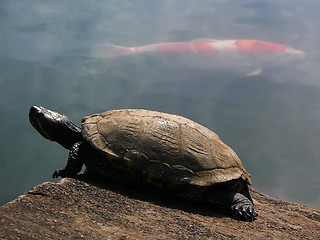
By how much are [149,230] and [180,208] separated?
855mm

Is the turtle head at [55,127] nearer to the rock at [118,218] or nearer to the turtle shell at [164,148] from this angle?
the turtle shell at [164,148]

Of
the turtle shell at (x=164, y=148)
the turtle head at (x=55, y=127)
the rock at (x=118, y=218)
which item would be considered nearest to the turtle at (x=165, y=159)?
the turtle shell at (x=164, y=148)

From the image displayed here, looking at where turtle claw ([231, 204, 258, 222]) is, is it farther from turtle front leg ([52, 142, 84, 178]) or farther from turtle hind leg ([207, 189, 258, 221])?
turtle front leg ([52, 142, 84, 178])

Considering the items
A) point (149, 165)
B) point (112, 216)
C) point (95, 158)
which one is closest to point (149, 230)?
point (112, 216)

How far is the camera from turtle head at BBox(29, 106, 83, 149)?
15.7ft

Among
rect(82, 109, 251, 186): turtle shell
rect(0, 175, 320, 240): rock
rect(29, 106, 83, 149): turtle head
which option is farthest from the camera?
rect(29, 106, 83, 149): turtle head

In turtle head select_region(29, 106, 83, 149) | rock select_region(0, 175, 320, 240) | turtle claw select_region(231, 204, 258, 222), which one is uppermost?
turtle head select_region(29, 106, 83, 149)

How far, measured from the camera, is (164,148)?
4.18 m

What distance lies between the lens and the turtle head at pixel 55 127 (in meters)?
4.80

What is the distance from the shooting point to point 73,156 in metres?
4.34

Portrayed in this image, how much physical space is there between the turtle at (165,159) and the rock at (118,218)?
0.14 metres

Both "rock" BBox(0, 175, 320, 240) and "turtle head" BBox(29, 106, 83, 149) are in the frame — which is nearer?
"rock" BBox(0, 175, 320, 240)

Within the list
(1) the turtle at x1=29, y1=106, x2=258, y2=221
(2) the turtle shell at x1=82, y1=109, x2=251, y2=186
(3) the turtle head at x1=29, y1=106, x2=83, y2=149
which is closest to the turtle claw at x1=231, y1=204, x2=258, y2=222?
(1) the turtle at x1=29, y1=106, x2=258, y2=221

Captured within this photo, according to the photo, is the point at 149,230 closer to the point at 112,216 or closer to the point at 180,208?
the point at 112,216
